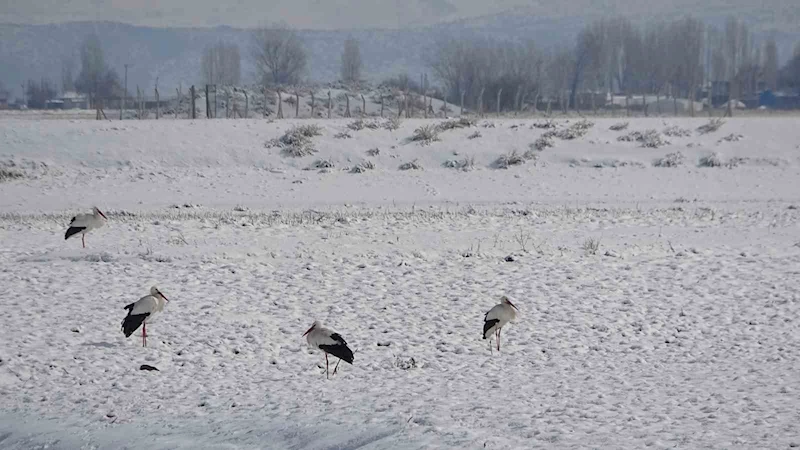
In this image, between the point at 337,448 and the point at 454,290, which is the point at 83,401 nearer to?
the point at 337,448

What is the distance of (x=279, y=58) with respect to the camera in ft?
408

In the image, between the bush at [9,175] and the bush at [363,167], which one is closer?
the bush at [9,175]

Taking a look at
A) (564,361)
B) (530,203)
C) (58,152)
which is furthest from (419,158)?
(564,361)

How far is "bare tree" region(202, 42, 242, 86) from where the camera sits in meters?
146

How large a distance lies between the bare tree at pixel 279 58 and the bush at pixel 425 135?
3306 inches

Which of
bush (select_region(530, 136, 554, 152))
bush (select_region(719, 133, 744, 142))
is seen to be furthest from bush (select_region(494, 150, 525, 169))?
bush (select_region(719, 133, 744, 142))

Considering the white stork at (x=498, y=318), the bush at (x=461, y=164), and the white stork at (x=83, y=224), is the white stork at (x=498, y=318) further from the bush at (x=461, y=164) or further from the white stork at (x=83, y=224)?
the bush at (x=461, y=164)

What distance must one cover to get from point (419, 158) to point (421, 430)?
2739cm

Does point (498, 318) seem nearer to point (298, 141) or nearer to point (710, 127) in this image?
point (298, 141)

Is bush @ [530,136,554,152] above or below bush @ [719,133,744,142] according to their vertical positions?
below

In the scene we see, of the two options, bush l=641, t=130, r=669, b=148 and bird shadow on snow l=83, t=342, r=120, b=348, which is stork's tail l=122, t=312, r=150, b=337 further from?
bush l=641, t=130, r=669, b=148

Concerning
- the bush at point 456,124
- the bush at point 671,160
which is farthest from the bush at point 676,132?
A: the bush at point 456,124

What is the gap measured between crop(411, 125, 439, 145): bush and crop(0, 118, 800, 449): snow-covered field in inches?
301

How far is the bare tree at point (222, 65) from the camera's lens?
146 metres
